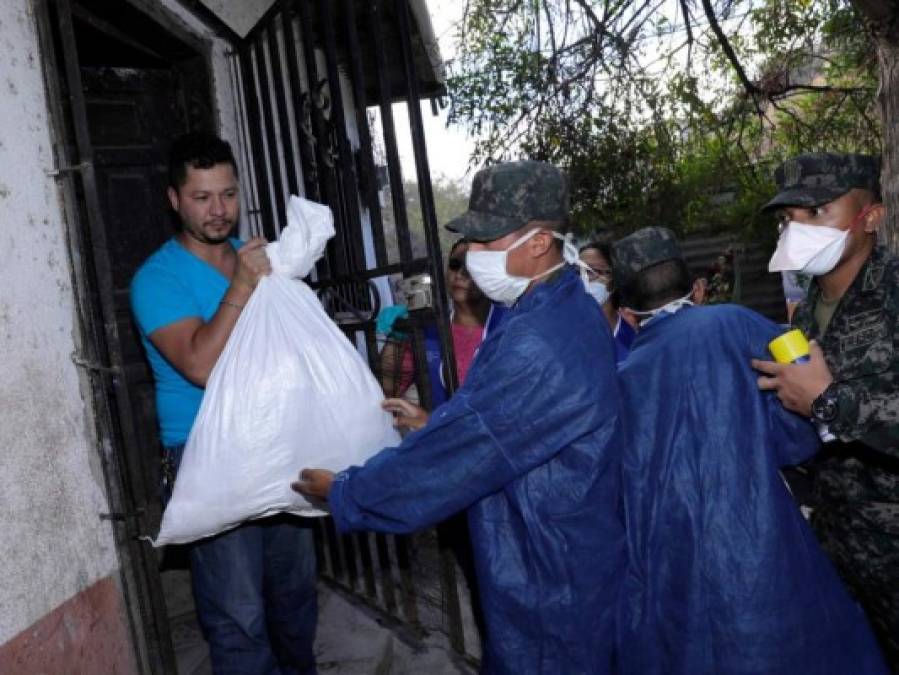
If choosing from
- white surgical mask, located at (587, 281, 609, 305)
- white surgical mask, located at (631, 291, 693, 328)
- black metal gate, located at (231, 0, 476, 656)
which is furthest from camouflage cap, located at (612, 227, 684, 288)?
white surgical mask, located at (587, 281, 609, 305)

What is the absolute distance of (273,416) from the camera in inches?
80.5

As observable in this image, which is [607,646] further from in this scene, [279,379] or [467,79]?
[467,79]

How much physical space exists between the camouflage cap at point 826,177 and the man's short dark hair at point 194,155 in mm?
1623

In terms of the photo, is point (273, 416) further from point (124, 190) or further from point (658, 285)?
point (124, 190)

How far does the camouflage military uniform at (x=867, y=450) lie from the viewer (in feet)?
5.88

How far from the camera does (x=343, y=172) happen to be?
2.82 metres

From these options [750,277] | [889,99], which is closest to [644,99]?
[889,99]

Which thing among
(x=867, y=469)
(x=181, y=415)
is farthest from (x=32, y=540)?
(x=867, y=469)

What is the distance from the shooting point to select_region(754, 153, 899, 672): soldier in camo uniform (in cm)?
192

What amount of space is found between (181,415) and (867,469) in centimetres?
190

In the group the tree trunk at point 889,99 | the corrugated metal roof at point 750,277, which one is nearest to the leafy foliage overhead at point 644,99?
the tree trunk at point 889,99

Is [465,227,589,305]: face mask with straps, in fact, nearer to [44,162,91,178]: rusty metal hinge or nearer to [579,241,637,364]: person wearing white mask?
[44,162,91,178]: rusty metal hinge

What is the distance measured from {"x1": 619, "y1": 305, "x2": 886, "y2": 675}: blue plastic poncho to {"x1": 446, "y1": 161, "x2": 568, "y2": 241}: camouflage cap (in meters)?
0.46

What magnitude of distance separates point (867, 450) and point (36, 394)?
2.20 m
